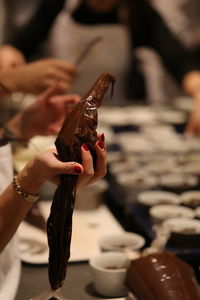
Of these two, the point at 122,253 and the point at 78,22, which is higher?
the point at 78,22

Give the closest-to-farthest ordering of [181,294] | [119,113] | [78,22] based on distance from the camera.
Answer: [181,294]
[119,113]
[78,22]

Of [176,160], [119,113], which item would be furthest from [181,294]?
[119,113]

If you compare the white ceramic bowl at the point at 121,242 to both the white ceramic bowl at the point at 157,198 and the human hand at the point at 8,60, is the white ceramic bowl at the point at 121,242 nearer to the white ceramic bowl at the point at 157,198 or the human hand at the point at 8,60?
the white ceramic bowl at the point at 157,198

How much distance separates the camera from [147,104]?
4215mm

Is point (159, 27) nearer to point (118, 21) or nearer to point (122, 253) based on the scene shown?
point (118, 21)

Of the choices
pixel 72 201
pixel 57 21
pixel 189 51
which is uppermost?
pixel 57 21

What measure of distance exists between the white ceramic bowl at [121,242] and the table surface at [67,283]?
90mm

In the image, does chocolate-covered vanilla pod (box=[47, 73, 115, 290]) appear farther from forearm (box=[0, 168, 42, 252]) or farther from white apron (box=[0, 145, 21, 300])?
white apron (box=[0, 145, 21, 300])

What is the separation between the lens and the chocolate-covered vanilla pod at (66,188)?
1196 mm

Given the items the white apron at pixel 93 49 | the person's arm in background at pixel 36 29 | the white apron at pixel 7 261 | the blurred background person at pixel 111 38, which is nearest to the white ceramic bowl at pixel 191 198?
the white apron at pixel 7 261

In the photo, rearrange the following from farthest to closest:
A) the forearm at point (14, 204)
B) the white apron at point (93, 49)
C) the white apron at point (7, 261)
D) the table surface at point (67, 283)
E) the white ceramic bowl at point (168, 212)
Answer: the white apron at point (93, 49) → the white ceramic bowl at point (168, 212) → the table surface at point (67, 283) → the white apron at point (7, 261) → the forearm at point (14, 204)

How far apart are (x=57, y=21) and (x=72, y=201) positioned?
401 cm

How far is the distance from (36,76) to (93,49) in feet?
9.29

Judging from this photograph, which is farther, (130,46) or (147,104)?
(130,46)
